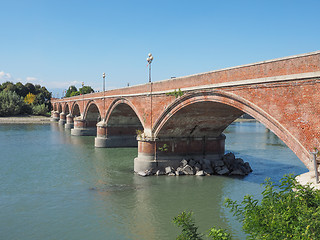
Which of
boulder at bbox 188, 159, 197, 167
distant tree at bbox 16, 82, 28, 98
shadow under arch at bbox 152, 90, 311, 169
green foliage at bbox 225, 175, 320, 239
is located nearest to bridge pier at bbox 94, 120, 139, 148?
shadow under arch at bbox 152, 90, 311, 169

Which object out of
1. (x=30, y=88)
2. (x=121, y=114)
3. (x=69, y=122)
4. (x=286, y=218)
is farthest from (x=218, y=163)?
(x=30, y=88)

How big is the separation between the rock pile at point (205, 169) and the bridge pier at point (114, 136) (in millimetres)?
14481

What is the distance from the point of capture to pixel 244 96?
1460 centimetres

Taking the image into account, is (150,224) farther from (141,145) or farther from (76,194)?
(141,145)

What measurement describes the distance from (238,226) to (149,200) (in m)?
5.39

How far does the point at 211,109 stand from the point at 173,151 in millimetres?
4986

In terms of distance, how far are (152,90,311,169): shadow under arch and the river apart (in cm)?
415

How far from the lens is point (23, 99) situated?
10244 centimetres

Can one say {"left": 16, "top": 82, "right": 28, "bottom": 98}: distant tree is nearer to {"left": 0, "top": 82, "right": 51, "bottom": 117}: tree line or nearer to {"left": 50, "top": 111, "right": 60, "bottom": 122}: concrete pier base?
{"left": 0, "top": 82, "right": 51, "bottom": 117}: tree line

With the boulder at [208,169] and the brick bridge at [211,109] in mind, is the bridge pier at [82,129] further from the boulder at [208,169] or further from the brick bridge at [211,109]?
the boulder at [208,169]

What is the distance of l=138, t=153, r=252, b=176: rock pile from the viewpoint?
2244 centimetres

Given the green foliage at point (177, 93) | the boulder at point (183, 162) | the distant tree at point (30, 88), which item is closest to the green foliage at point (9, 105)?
the distant tree at point (30, 88)

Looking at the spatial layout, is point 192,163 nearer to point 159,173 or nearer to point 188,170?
point 188,170

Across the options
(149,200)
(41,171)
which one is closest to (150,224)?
(149,200)
